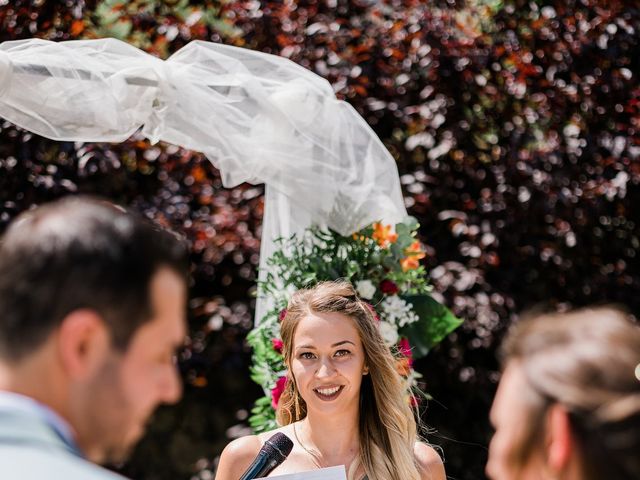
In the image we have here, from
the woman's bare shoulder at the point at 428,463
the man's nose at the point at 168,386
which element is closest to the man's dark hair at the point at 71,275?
the man's nose at the point at 168,386

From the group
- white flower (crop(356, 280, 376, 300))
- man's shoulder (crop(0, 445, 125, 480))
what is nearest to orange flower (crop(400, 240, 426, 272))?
white flower (crop(356, 280, 376, 300))

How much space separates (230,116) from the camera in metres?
4.36

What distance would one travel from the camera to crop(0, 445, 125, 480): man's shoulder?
1238mm

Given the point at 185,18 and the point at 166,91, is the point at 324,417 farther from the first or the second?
the point at 185,18

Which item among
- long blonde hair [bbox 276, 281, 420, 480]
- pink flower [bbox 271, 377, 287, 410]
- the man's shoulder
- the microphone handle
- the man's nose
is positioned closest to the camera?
the man's shoulder

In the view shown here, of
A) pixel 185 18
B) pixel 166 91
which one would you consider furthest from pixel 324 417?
pixel 185 18

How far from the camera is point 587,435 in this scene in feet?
5.37

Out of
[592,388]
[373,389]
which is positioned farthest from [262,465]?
[592,388]

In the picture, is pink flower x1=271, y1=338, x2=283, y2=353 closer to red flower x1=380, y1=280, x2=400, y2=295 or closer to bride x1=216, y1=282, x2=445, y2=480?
bride x1=216, y1=282, x2=445, y2=480

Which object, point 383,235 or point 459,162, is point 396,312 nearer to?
point 383,235

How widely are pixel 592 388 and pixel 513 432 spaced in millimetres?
195

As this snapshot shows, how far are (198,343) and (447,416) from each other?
1.73 m

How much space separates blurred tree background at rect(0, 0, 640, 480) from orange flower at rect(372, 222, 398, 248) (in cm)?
120

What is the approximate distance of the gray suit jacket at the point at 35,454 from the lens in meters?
1.24
